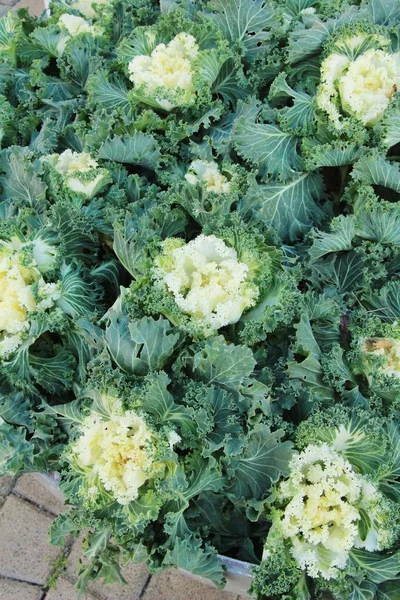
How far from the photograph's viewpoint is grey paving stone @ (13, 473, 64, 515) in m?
2.83

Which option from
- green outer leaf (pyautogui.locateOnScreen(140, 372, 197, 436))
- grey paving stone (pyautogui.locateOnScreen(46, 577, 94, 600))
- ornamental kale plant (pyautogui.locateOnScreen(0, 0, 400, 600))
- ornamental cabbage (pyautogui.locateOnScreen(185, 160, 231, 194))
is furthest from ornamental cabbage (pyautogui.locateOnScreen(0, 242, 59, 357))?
grey paving stone (pyautogui.locateOnScreen(46, 577, 94, 600))

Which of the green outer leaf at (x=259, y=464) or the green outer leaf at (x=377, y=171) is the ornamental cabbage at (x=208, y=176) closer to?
the green outer leaf at (x=377, y=171)

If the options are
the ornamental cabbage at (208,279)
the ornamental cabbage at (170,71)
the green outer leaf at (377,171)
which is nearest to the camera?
the ornamental cabbage at (208,279)

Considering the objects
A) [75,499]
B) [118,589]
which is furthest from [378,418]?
[118,589]

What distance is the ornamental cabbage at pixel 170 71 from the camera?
2.35m

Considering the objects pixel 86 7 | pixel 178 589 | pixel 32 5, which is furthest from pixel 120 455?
pixel 32 5

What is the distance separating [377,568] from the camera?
174 cm

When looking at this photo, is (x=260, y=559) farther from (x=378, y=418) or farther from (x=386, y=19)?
(x=386, y=19)

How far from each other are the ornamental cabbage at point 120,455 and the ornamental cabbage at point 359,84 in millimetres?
1198

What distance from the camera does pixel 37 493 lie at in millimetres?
2877

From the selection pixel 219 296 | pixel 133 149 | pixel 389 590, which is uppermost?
pixel 133 149

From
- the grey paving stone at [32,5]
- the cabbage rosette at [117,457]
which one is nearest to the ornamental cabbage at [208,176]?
the cabbage rosette at [117,457]

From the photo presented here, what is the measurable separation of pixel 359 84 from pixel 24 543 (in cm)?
223

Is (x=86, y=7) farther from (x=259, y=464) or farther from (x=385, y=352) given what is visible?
(x=259, y=464)
